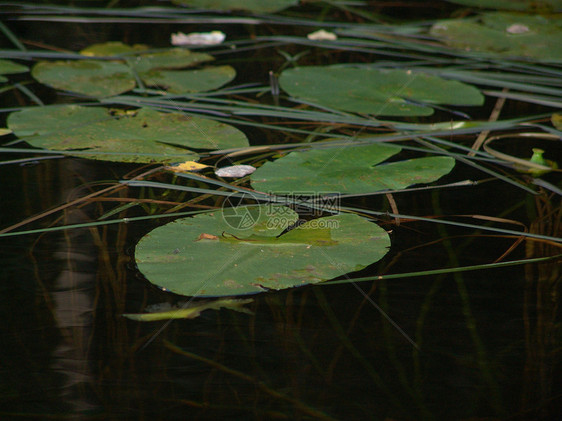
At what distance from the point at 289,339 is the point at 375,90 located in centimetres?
100

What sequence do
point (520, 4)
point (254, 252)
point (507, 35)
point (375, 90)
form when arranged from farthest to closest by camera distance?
1. point (520, 4)
2. point (507, 35)
3. point (375, 90)
4. point (254, 252)

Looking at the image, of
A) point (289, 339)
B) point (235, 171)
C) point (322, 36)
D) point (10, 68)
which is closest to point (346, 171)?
point (235, 171)

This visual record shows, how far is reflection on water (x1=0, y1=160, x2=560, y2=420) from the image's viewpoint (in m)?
0.69

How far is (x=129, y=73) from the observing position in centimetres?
171

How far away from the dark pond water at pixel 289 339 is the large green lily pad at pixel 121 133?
0.70 ft

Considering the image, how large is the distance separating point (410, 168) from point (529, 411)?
61 cm

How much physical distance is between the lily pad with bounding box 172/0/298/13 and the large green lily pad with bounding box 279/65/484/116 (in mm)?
738

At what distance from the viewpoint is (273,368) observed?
2.43ft

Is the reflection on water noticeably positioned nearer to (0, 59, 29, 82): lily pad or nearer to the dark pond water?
the dark pond water

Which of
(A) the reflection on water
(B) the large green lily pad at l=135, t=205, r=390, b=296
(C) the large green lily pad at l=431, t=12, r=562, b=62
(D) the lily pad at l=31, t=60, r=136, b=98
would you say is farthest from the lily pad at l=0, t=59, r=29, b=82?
(C) the large green lily pad at l=431, t=12, r=562, b=62

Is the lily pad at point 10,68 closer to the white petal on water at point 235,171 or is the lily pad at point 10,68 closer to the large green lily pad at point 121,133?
the large green lily pad at point 121,133

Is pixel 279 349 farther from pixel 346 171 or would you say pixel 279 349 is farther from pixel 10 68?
pixel 10 68

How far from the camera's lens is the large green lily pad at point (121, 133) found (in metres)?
1.24

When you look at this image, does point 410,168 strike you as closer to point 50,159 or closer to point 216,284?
point 216,284
